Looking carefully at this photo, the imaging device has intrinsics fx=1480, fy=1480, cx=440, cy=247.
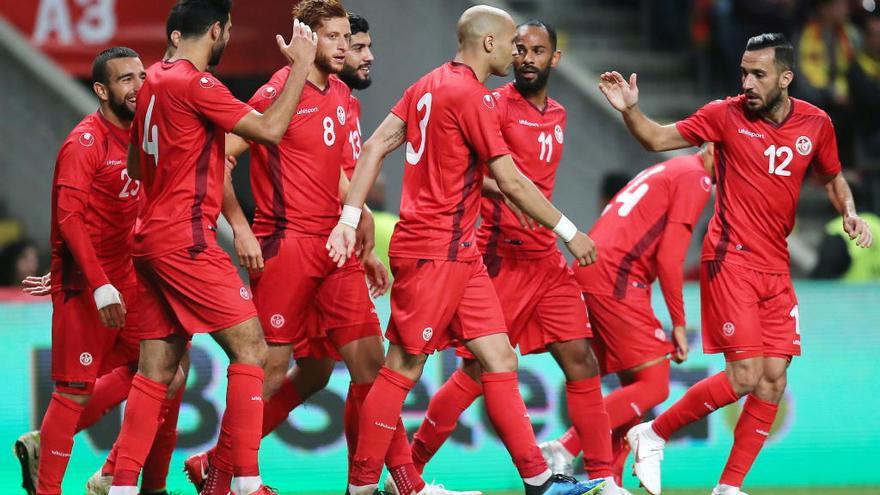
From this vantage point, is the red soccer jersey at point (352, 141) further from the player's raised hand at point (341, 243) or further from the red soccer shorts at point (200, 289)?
the red soccer shorts at point (200, 289)

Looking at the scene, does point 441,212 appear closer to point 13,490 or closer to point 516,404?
point 516,404

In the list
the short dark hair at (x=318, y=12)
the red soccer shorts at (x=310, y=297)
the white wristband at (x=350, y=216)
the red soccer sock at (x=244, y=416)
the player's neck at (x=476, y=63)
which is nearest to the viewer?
the red soccer sock at (x=244, y=416)

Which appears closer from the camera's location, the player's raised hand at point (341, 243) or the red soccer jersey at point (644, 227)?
the player's raised hand at point (341, 243)

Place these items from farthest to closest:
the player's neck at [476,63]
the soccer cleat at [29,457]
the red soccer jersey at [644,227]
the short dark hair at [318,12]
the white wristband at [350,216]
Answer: the red soccer jersey at [644,227] → the soccer cleat at [29,457] → the short dark hair at [318,12] → the player's neck at [476,63] → the white wristband at [350,216]

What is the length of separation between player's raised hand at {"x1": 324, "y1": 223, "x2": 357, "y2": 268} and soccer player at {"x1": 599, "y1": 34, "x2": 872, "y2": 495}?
1713 mm

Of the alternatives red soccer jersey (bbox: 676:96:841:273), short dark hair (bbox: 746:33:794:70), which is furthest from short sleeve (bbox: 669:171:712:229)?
short dark hair (bbox: 746:33:794:70)

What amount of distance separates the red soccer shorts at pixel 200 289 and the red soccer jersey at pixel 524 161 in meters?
1.82

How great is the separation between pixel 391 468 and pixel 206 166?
6.43 feet

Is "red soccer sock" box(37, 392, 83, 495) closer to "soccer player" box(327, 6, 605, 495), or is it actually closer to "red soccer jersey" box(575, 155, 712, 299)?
"soccer player" box(327, 6, 605, 495)

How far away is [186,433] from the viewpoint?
969cm

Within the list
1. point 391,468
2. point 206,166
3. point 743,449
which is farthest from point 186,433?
point 743,449

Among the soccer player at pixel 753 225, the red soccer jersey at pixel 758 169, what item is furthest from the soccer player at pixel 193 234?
the red soccer jersey at pixel 758 169

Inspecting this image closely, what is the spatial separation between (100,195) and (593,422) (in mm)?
2981

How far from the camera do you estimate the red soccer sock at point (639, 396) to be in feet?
28.5
